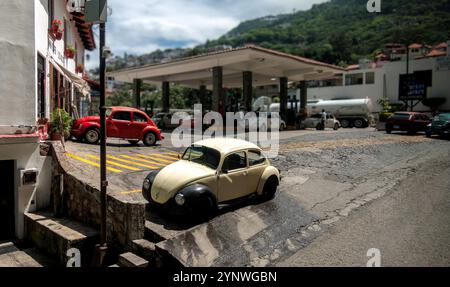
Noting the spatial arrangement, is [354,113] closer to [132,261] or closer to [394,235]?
[394,235]

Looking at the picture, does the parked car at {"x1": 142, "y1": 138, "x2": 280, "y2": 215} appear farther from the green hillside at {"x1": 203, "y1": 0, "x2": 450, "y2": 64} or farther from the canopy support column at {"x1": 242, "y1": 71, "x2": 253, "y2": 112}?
the green hillside at {"x1": 203, "y1": 0, "x2": 450, "y2": 64}

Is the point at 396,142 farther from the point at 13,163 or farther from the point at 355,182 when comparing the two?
the point at 13,163

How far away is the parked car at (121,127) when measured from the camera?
14.5 metres

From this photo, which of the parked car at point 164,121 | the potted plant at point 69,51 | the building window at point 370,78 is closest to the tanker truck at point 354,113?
the building window at point 370,78

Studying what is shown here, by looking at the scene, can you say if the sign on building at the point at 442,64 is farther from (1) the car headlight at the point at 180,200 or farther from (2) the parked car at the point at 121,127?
(1) the car headlight at the point at 180,200

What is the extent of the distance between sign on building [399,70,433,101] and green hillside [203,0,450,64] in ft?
24.3

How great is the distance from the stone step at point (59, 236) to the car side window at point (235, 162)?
3.76 metres

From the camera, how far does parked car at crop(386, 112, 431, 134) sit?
2259 centimetres

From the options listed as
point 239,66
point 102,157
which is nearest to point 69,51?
point 102,157

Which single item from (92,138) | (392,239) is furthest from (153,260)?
(92,138)

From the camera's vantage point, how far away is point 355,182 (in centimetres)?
1085

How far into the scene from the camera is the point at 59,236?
8336 mm

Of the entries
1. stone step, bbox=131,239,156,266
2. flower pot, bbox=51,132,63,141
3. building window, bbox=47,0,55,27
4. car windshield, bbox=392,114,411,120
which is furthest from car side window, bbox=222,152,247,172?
car windshield, bbox=392,114,411,120

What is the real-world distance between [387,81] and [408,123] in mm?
28902
